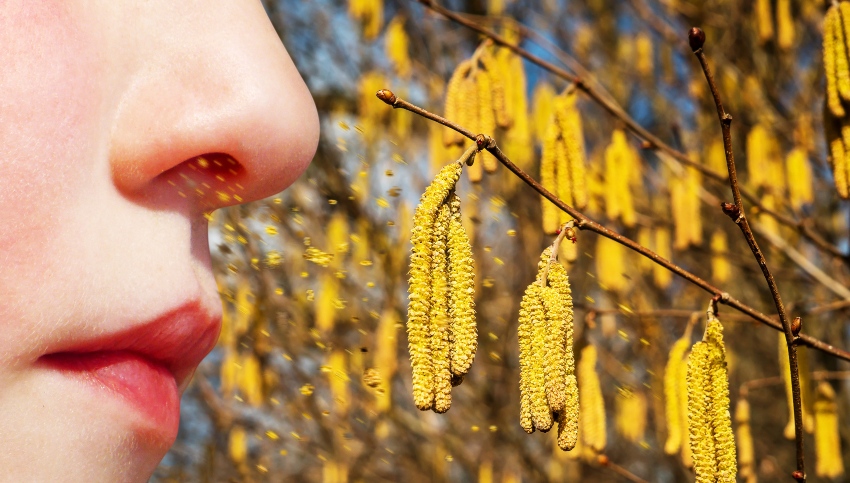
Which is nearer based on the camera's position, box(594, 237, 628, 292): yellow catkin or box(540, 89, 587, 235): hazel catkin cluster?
box(540, 89, 587, 235): hazel catkin cluster

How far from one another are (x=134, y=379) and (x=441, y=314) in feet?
0.88

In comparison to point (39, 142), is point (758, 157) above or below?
below

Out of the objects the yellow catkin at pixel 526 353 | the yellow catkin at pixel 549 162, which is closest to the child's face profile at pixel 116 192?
the yellow catkin at pixel 526 353

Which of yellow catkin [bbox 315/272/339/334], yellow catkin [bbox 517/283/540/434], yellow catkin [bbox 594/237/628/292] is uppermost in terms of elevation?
yellow catkin [bbox 517/283/540/434]

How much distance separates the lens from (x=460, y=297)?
69cm

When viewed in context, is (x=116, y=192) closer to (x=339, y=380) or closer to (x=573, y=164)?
Answer: (x=573, y=164)

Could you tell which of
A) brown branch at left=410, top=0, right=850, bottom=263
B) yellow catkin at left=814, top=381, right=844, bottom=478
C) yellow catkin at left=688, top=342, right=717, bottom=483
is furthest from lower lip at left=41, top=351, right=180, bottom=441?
yellow catkin at left=814, top=381, right=844, bottom=478

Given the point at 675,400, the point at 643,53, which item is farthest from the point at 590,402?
the point at 643,53

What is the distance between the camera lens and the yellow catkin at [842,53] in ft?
3.63

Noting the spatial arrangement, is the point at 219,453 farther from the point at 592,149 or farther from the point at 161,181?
the point at 161,181

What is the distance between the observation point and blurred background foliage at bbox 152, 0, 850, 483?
2721mm

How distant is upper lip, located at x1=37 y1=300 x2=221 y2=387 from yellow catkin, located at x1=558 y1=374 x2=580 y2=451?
320mm

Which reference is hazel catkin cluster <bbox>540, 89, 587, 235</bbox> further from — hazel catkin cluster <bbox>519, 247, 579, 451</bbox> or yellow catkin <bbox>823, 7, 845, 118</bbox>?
hazel catkin cluster <bbox>519, 247, 579, 451</bbox>

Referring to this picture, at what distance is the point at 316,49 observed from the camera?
3.51 m
